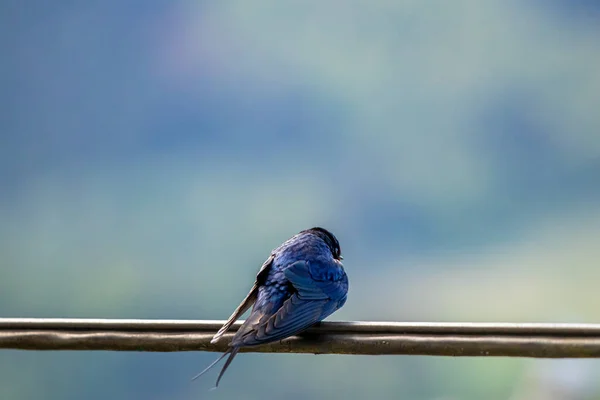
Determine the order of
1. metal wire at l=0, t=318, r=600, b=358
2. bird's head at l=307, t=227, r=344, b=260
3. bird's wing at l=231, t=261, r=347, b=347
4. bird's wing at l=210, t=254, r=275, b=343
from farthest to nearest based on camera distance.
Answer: bird's head at l=307, t=227, r=344, b=260 → bird's wing at l=210, t=254, r=275, b=343 → bird's wing at l=231, t=261, r=347, b=347 → metal wire at l=0, t=318, r=600, b=358

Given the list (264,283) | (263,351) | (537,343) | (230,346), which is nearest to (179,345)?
(230,346)

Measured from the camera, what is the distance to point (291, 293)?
1.52 metres

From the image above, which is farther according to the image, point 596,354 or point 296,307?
point 296,307

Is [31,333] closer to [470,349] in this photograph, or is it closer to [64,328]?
[64,328]

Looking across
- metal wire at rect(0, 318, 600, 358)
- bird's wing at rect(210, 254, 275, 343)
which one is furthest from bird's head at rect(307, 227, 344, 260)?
metal wire at rect(0, 318, 600, 358)

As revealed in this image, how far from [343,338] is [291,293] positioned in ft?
0.99

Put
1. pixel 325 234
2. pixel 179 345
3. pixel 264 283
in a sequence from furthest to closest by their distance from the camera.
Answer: pixel 325 234
pixel 264 283
pixel 179 345

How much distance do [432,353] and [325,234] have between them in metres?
0.75

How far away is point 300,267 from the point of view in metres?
1.60

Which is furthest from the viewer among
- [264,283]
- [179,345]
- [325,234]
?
[325,234]

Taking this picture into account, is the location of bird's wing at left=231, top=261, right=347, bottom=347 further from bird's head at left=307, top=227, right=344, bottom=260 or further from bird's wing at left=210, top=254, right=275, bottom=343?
bird's head at left=307, top=227, right=344, bottom=260

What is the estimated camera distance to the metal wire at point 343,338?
111 centimetres

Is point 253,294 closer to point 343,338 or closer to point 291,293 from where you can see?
point 291,293

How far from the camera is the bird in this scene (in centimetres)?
130
